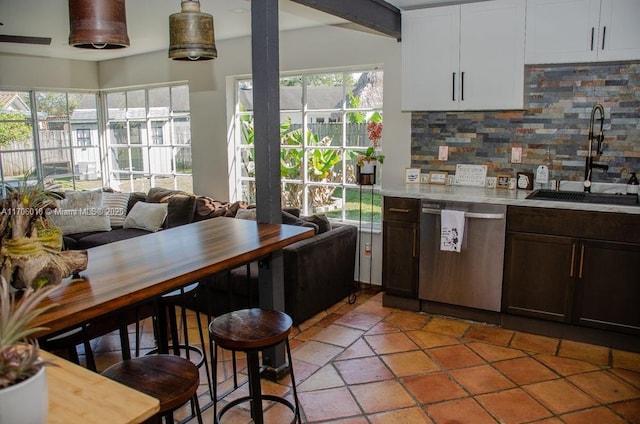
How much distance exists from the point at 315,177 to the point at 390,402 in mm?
2798

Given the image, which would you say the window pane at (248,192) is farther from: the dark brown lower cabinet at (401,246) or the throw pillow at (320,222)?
the dark brown lower cabinet at (401,246)

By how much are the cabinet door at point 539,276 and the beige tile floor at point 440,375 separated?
22 cm

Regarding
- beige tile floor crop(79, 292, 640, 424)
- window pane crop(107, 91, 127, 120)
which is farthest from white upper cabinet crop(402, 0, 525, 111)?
window pane crop(107, 91, 127, 120)

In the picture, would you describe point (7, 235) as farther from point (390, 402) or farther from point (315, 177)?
point (315, 177)

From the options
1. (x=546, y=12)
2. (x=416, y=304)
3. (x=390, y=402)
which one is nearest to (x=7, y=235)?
(x=390, y=402)

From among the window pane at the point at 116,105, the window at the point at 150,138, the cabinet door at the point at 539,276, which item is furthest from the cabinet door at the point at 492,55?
the window pane at the point at 116,105

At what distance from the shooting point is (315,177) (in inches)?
207

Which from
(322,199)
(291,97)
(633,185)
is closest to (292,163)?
(322,199)

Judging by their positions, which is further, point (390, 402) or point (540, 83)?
point (540, 83)

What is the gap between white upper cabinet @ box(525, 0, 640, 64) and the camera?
3.44 m

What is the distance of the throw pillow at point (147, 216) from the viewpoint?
221 inches

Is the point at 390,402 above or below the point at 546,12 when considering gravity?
below

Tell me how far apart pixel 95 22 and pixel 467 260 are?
122 inches

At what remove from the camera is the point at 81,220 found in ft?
18.5
